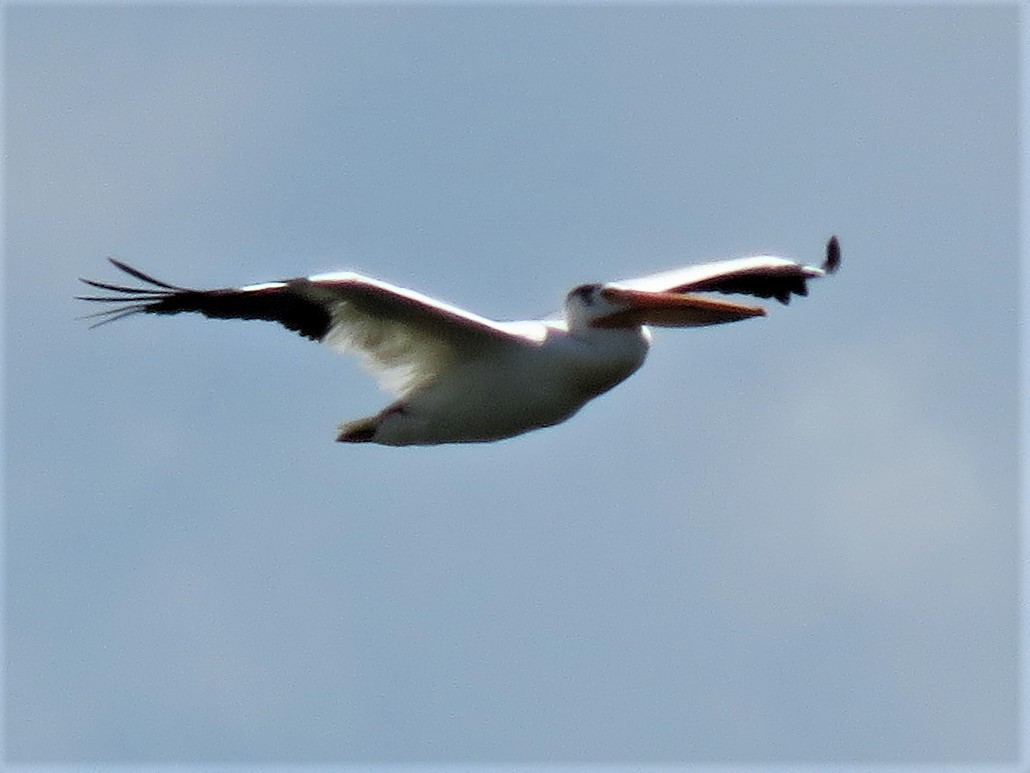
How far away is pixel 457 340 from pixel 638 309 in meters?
0.97

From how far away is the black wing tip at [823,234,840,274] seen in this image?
12.2m

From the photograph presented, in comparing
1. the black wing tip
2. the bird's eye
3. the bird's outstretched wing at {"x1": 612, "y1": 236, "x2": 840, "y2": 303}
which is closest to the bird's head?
the bird's eye

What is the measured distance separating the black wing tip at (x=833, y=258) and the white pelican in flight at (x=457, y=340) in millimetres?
2204

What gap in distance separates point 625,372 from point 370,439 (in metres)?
1.30

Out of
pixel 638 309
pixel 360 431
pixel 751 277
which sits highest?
pixel 751 277

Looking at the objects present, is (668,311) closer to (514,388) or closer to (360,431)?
(514,388)

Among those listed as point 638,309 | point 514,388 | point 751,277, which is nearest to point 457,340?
point 514,388

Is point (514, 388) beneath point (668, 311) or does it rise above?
beneath

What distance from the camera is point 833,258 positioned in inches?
482

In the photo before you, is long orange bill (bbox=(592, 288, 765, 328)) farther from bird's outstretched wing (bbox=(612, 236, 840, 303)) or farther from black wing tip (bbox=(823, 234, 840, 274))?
black wing tip (bbox=(823, 234, 840, 274))

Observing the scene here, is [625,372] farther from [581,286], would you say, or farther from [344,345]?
[344,345]

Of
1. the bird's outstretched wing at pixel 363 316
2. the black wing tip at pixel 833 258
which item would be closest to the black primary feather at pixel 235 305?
the bird's outstretched wing at pixel 363 316

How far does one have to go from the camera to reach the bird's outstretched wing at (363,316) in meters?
9.41

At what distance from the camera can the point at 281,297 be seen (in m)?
9.92
